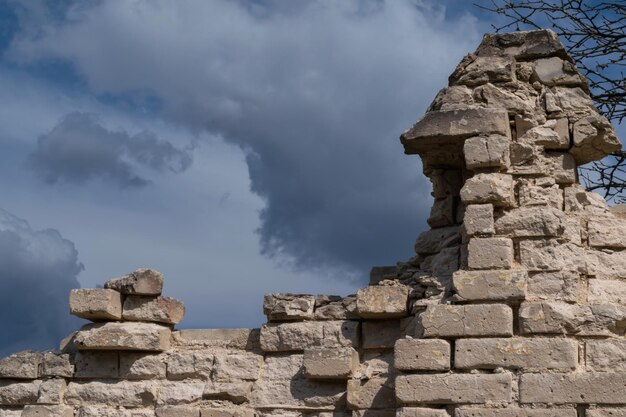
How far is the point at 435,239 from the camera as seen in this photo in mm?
9430

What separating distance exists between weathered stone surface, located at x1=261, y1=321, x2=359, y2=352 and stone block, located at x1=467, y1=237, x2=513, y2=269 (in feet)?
4.57

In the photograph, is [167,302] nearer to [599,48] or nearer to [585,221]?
[585,221]

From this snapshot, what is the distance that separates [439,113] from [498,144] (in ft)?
2.03

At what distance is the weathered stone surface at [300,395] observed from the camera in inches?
363

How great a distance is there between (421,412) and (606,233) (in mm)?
2160

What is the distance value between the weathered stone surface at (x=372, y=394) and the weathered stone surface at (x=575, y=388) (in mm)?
1276

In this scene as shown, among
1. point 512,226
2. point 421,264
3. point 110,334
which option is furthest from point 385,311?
point 110,334

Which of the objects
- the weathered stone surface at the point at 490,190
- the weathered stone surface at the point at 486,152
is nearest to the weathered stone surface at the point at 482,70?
the weathered stone surface at the point at 486,152

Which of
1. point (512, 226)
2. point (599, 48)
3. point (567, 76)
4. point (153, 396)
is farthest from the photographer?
point (599, 48)

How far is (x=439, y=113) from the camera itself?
9.15m

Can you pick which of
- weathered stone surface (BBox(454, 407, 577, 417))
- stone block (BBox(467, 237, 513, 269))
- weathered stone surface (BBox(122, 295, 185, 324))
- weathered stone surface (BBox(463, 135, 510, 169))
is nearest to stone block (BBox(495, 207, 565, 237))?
stone block (BBox(467, 237, 513, 269))

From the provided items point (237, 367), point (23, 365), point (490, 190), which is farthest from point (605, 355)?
point (23, 365)

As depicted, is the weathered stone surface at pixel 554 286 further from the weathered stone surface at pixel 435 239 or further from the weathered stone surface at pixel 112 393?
the weathered stone surface at pixel 112 393

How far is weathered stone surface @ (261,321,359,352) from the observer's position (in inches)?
371
